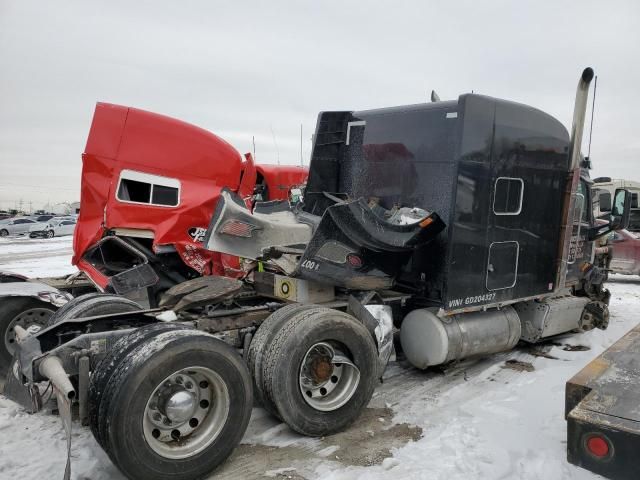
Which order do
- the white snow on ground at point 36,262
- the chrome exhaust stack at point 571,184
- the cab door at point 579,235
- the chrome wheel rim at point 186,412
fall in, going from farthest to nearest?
the white snow on ground at point 36,262, the cab door at point 579,235, the chrome exhaust stack at point 571,184, the chrome wheel rim at point 186,412

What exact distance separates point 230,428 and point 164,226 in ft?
12.7

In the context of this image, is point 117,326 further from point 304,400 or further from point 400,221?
point 400,221

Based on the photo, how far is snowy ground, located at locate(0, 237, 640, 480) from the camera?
11.3ft

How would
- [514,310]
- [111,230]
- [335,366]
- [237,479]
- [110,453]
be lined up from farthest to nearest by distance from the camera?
[111,230], [514,310], [335,366], [237,479], [110,453]

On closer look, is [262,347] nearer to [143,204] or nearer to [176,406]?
[176,406]

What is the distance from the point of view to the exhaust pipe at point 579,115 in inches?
210

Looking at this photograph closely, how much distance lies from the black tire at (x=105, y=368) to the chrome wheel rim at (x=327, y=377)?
120cm

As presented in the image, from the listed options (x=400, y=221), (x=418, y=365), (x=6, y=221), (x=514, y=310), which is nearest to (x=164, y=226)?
(x=400, y=221)

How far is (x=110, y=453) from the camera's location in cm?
293

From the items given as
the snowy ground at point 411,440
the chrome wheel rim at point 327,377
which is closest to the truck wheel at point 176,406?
the snowy ground at point 411,440

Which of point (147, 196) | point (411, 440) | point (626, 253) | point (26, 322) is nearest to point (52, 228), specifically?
point (147, 196)

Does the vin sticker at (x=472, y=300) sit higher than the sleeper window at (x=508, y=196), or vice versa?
the sleeper window at (x=508, y=196)

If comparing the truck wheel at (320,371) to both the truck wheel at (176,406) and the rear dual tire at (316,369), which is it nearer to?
the rear dual tire at (316,369)

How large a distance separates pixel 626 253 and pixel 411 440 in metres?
11.1
